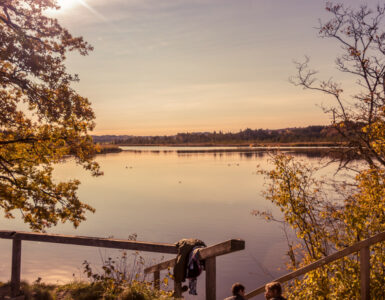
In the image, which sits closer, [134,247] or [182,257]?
[182,257]

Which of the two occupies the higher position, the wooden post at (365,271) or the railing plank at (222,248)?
the railing plank at (222,248)

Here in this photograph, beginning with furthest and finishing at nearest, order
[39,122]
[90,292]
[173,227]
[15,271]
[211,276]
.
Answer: [173,227]
[39,122]
[15,271]
[90,292]
[211,276]

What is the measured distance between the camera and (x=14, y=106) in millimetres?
11883

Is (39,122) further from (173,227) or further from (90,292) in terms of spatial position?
(173,227)

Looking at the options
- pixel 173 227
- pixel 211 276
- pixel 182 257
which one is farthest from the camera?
pixel 173 227

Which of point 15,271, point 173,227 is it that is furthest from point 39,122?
point 173,227

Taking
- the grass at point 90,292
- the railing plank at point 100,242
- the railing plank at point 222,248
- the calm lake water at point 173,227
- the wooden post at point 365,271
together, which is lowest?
the calm lake water at point 173,227

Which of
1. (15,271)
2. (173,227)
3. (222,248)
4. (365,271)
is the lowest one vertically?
(173,227)

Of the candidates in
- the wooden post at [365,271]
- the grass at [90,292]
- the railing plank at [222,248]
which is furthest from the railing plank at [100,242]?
the wooden post at [365,271]

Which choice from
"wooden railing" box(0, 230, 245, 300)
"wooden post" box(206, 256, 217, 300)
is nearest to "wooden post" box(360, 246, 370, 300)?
"wooden railing" box(0, 230, 245, 300)

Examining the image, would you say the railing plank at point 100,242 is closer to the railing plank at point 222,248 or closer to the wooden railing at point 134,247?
the wooden railing at point 134,247

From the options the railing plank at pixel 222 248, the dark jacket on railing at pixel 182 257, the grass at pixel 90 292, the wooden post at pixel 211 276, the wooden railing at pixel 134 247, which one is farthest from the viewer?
the grass at pixel 90 292

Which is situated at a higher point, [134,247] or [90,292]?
[134,247]

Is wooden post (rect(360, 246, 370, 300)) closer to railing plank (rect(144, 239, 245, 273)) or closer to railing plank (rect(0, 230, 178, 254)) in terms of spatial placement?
railing plank (rect(144, 239, 245, 273))
